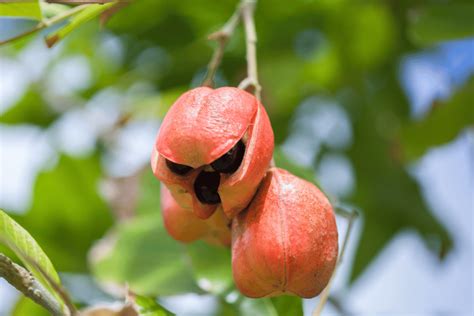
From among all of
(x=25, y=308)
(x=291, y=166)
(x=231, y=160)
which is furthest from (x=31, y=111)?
(x=231, y=160)

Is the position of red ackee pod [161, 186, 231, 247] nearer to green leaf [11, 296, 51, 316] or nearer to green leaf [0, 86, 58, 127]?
green leaf [11, 296, 51, 316]

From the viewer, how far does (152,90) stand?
6.30 ft

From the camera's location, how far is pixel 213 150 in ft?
2.81

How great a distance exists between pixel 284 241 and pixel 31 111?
137 cm

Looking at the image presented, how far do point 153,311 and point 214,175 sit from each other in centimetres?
19

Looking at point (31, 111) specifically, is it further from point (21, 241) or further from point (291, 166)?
point (21, 241)

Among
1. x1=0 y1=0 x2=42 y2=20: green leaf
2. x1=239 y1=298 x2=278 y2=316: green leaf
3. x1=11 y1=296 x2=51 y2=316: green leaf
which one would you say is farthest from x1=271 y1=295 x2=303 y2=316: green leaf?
x1=0 y1=0 x2=42 y2=20: green leaf

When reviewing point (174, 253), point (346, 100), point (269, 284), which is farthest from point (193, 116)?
point (346, 100)

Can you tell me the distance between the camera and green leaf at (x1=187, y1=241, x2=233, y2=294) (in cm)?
117

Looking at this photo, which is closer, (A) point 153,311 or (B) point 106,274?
(A) point 153,311

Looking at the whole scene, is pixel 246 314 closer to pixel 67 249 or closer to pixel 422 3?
pixel 67 249

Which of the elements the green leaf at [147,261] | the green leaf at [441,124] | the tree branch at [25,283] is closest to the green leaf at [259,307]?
the green leaf at [147,261]

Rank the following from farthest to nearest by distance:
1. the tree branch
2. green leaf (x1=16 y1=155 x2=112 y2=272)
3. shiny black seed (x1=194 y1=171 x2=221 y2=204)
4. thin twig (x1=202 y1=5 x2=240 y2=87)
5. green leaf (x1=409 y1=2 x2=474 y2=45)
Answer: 1. green leaf (x1=16 y1=155 x2=112 y2=272)
2. green leaf (x1=409 y1=2 x2=474 y2=45)
3. thin twig (x1=202 y1=5 x2=240 y2=87)
4. shiny black seed (x1=194 y1=171 x2=221 y2=204)
5. the tree branch

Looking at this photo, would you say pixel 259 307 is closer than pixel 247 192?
No
